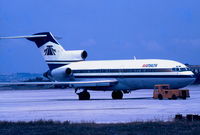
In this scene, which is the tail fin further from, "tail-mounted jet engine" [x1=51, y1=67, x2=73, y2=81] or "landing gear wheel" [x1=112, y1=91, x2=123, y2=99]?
"landing gear wheel" [x1=112, y1=91, x2=123, y2=99]

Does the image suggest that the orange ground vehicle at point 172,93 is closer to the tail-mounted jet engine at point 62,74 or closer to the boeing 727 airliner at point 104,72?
the boeing 727 airliner at point 104,72

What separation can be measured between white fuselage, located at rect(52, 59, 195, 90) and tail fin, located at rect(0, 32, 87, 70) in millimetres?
982

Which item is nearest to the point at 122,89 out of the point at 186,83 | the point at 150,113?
the point at 186,83

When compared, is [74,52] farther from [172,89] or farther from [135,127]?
[135,127]

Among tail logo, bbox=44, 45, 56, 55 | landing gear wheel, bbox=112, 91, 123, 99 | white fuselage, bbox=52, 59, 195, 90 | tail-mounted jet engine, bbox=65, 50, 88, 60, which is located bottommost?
landing gear wheel, bbox=112, 91, 123, 99

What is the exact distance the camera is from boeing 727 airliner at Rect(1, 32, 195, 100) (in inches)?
1811

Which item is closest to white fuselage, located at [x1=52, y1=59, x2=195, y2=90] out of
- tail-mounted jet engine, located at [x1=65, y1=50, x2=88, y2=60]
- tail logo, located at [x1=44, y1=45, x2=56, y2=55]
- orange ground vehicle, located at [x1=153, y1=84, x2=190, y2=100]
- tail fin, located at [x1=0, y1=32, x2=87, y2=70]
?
tail-mounted jet engine, located at [x1=65, y1=50, x2=88, y2=60]

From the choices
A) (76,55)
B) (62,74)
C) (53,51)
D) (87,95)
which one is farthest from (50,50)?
(87,95)

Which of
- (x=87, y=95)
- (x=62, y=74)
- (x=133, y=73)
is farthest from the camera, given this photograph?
(x=62, y=74)

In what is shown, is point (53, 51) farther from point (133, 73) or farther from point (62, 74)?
point (133, 73)

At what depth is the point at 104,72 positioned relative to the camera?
163 ft

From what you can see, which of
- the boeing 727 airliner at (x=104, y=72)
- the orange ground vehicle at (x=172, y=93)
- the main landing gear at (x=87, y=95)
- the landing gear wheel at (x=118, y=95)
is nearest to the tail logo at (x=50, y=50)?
the boeing 727 airliner at (x=104, y=72)

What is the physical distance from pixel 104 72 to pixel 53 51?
677 centimetres

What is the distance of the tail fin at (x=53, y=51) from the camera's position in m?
53.2
